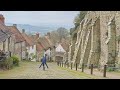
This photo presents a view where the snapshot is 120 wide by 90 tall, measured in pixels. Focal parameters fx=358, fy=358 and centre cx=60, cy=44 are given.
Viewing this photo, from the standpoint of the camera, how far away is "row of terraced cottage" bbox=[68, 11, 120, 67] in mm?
22678

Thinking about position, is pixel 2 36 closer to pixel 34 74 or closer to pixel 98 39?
pixel 34 74

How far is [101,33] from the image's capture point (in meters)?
27.0

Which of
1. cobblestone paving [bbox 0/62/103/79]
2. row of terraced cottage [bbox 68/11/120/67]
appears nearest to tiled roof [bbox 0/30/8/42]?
cobblestone paving [bbox 0/62/103/79]

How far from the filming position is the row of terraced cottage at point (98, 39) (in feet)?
74.4

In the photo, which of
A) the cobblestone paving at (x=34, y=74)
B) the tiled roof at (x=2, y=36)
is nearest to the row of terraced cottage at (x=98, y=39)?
the cobblestone paving at (x=34, y=74)

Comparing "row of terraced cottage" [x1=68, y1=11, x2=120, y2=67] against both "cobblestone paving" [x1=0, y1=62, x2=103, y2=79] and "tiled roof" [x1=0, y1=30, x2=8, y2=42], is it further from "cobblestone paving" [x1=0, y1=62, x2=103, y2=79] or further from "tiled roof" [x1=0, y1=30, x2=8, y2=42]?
"tiled roof" [x1=0, y1=30, x2=8, y2=42]

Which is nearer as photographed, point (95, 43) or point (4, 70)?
point (4, 70)

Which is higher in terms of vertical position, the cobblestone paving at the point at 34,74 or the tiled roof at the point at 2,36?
the tiled roof at the point at 2,36

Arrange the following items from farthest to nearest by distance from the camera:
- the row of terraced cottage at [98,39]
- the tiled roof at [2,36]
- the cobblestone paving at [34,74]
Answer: the row of terraced cottage at [98,39], the tiled roof at [2,36], the cobblestone paving at [34,74]

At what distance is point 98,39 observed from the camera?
2788cm

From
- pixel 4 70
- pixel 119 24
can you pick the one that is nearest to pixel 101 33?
pixel 119 24

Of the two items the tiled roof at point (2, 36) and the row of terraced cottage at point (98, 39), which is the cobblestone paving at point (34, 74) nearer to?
the tiled roof at point (2, 36)
